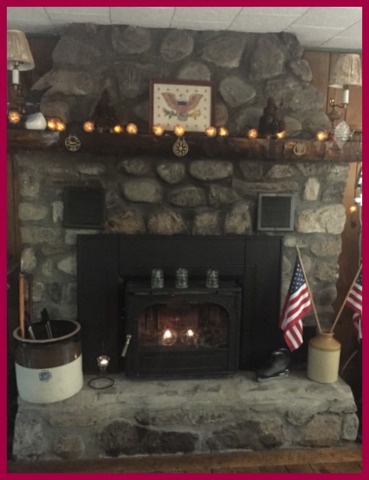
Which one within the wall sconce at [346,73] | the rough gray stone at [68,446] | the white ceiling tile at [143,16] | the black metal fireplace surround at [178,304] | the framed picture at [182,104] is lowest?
the rough gray stone at [68,446]

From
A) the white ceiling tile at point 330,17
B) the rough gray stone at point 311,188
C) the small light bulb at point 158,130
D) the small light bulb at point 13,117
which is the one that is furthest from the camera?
the rough gray stone at point 311,188

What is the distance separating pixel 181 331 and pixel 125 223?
0.74 meters

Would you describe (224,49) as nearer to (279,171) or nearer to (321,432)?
(279,171)

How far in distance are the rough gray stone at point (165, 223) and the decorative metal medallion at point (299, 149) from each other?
0.77 m

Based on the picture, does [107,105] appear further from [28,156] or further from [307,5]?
[307,5]

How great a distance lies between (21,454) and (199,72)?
232cm

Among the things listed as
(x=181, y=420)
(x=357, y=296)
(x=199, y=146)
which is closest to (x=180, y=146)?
(x=199, y=146)

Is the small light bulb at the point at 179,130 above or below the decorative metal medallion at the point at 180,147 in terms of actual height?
above

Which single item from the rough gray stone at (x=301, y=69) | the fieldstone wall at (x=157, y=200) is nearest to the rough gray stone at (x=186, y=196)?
the fieldstone wall at (x=157, y=200)

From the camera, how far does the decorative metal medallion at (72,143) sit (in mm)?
2412

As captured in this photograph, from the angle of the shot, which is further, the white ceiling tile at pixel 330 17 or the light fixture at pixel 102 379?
the light fixture at pixel 102 379

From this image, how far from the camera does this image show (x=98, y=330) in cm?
266

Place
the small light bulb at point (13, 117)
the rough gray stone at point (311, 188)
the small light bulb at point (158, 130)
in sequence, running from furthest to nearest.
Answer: the rough gray stone at point (311, 188) → the small light bulb at point (158, 130) → the small light bulb at point (13, 117)

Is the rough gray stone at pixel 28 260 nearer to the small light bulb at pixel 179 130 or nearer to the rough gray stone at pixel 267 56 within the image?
the small light bulb at pixel 179 130
